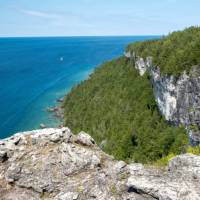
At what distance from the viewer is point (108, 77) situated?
487ft

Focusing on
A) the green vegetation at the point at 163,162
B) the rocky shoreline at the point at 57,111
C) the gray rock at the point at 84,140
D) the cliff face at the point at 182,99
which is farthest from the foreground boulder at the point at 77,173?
the rocky shoreline at the point at 57,111

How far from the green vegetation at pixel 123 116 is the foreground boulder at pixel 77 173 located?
55064 mm

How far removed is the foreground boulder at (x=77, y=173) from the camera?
51.4 ft

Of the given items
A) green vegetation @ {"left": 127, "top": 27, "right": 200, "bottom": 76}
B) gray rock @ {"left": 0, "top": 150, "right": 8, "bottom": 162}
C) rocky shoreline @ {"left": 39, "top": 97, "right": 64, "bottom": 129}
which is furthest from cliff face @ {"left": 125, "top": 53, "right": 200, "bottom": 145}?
gray rock @ {"left": 0, "top": 150, "right": 8, "bottom": 162}

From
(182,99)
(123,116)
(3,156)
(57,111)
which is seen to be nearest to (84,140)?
(3,156)

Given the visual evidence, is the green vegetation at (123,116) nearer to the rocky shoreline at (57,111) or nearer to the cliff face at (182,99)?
the rocky shoreline at (57,111)

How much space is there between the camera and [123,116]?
105 m

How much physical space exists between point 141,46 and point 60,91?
54678 mm

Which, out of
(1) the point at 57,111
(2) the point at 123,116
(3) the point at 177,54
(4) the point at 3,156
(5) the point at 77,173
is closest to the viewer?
(5) the point at 77,173

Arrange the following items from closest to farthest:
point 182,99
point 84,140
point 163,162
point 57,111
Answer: point 84,140
point 163,162
point 182,99
point 57,111

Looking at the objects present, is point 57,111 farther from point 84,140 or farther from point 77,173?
point 77,173

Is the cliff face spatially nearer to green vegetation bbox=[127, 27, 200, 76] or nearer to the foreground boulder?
green vegetation bbox=[127, 27, 200, 76]

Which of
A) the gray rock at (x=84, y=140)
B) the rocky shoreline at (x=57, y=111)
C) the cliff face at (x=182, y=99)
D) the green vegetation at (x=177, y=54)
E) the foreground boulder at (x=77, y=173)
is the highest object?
the green vegetation at (x=177, y=54)

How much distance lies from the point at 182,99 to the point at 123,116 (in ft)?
97.2
